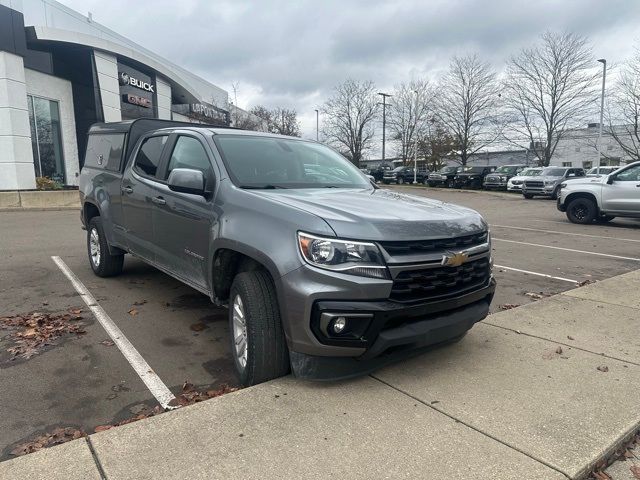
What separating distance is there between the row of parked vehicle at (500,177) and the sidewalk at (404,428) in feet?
68.4

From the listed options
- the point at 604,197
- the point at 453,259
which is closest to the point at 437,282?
the point at 453,259

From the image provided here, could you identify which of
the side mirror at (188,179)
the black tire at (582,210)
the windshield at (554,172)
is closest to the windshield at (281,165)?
the side mirror at (188,179)

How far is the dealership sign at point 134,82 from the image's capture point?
950 inches

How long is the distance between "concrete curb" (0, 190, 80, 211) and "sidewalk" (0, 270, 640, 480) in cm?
1687

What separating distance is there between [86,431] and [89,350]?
1.33m

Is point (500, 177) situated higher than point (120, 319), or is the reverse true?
point (500, 177)

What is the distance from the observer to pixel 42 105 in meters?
20.5

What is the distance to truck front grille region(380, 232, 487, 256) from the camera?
9.58ft

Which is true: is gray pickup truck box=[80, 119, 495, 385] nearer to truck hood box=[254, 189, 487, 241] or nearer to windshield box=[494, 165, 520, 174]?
truck hood box=[254, 189, 487, 241]

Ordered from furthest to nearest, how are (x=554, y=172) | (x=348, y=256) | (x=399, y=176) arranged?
(x=399, y=176) < (x=554, y=172) < (x=348, y=256)

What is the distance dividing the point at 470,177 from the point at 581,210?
69.6 feet

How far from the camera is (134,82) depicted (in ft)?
83.1

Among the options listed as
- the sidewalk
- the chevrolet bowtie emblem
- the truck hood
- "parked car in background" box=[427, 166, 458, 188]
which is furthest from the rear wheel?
"parked car in background" box=[427, 166, 458, 188]

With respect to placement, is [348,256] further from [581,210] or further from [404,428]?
[581,210]
